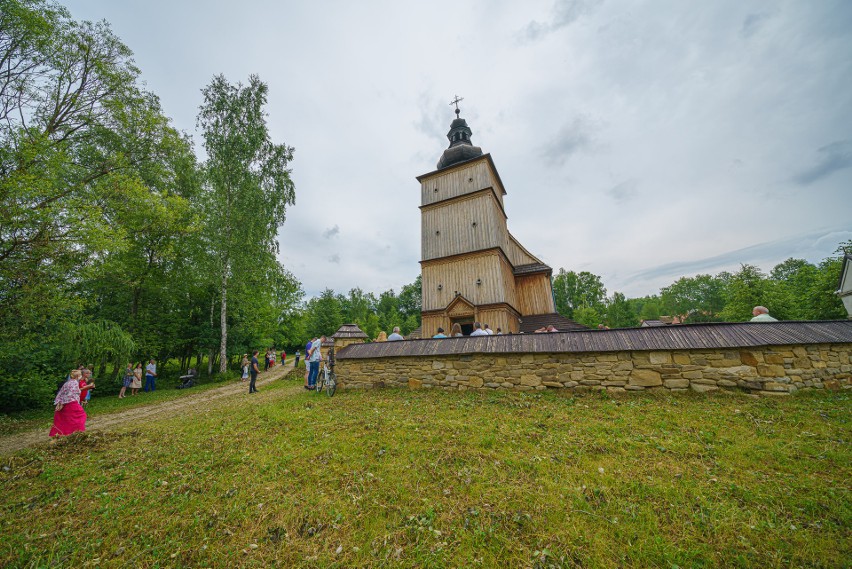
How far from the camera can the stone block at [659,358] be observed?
6312 mm

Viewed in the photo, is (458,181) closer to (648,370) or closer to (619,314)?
(648,370)

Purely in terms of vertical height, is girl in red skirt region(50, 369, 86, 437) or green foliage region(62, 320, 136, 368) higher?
green foliage region(62, 320, 136, 368)

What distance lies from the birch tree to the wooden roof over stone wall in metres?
14.4

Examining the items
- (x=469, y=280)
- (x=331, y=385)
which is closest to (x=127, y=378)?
(x=331, y=385)

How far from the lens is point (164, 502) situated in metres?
3.72

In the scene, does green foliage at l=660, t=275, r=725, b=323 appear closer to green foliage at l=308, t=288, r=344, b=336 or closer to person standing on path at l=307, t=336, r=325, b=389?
green foliage at l=308, t=288, r=344, b=336

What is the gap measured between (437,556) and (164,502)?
3586 millimetres

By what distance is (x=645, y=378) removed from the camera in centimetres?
638

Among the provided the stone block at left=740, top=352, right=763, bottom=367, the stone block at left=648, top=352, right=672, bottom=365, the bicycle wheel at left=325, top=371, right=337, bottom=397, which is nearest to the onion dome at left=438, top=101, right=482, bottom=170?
the bicycle wheel at left=325, top=371, right=337, bottom=397

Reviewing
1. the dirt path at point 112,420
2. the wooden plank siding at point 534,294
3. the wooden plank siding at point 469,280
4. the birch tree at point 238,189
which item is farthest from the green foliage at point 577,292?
the dirt path at point 112,420

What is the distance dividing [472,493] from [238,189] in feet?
65.2

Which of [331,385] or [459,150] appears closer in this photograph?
[331,385]

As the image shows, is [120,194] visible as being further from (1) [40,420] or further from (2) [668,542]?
(2) [668,542]

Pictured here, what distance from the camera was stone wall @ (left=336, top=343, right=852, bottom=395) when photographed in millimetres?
5723
